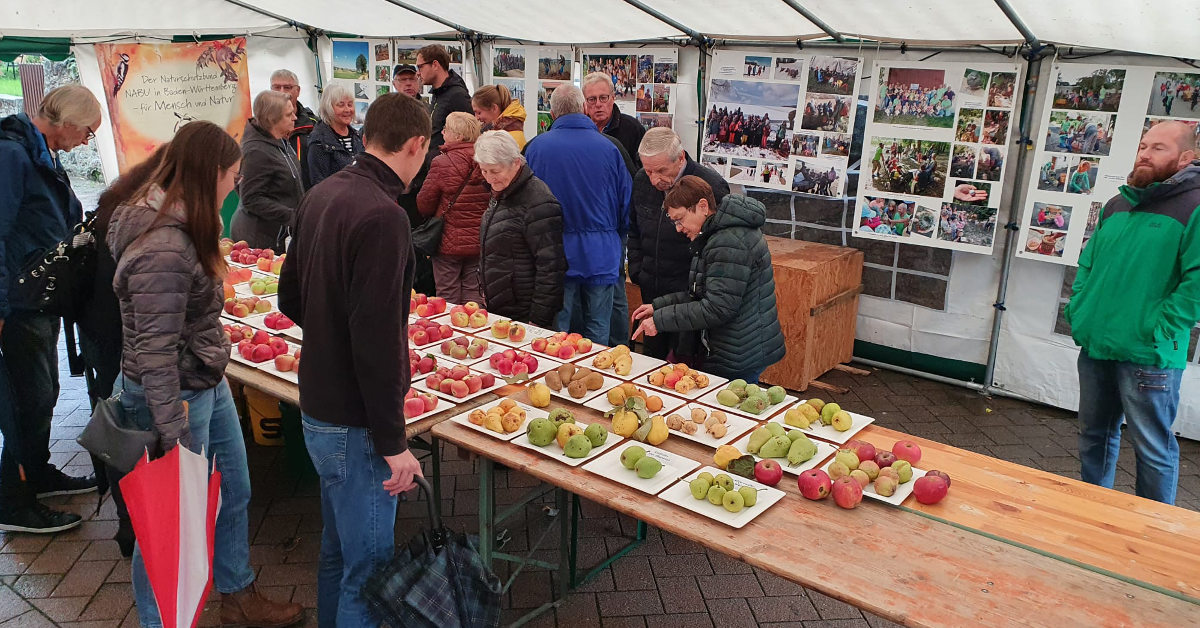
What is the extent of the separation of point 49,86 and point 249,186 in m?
3.93

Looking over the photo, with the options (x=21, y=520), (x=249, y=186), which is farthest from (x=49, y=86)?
(x=21, y=520)

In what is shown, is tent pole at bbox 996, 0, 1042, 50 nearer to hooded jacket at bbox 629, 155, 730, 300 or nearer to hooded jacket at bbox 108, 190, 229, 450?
hooded jacket at bbox 629, 155, 730, 300

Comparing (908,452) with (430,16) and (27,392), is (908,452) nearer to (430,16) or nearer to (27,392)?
(27,392)

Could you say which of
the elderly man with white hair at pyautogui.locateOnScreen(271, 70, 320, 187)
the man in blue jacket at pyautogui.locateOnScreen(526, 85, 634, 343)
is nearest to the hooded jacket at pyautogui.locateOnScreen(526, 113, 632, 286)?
the man in blue jacket at pyautogui.locateOnScreen(526, 85, 634, 343)

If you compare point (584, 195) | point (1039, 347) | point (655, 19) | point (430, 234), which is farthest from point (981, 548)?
point (655, 19)

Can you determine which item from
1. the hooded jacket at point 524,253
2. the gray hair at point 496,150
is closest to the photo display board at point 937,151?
the hooded jacket at point 524,253

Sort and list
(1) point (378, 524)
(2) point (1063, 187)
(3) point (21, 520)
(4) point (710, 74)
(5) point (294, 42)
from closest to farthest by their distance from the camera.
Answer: (1) point (378, 524) → (3) point (21, 520) → (2) point (1063, 187) → (4) point (710, 74) → (5) point (294, 42)

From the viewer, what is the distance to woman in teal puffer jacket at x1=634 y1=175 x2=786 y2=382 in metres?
3.61

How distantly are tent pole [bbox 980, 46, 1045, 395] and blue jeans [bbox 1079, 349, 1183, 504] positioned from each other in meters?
1.70

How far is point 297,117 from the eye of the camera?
6848mm

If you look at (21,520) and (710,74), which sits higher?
(710,74)

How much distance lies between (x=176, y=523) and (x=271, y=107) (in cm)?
328

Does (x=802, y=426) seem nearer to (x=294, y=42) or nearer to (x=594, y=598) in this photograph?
(x=594, y=598)

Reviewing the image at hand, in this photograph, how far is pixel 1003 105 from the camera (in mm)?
5215
